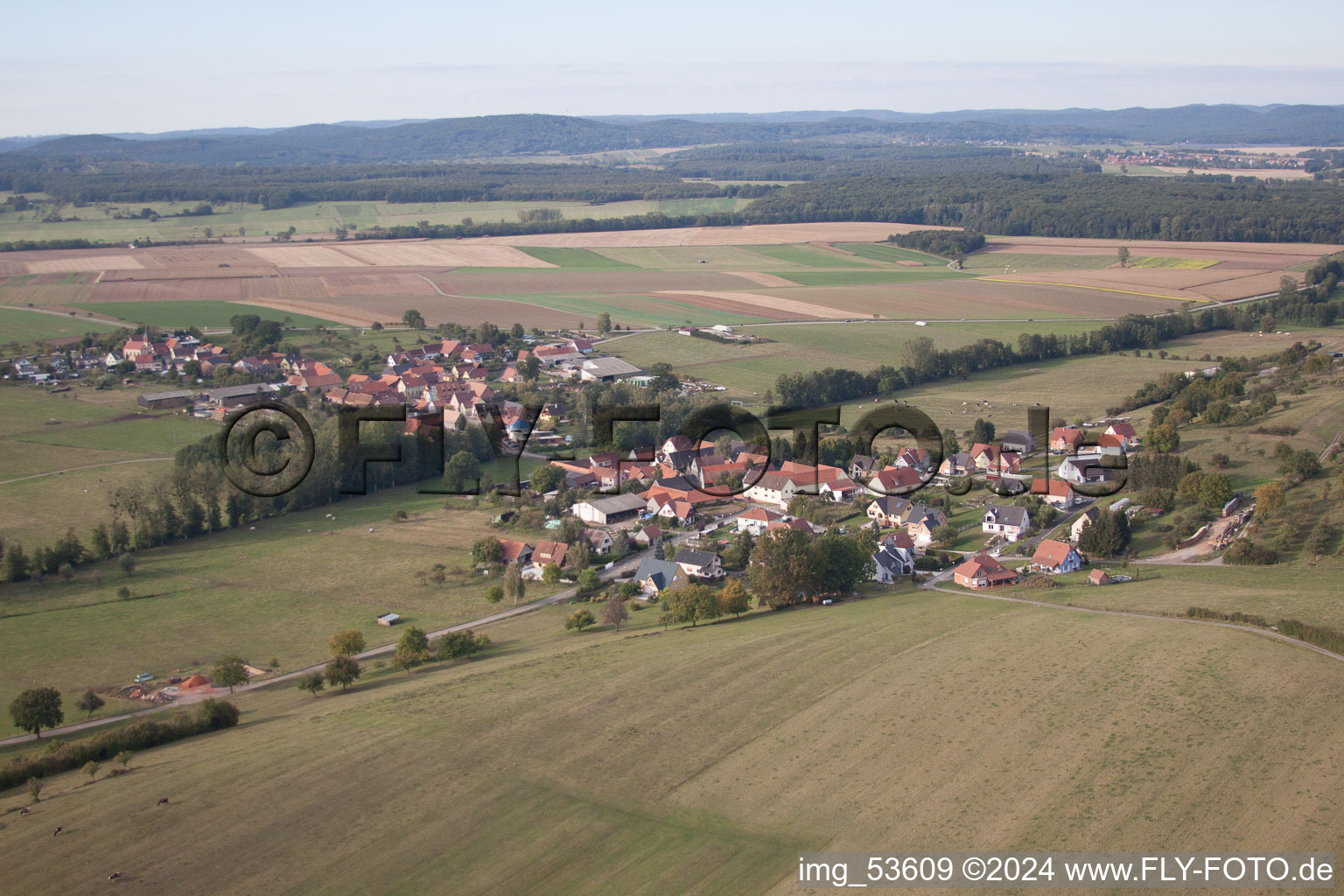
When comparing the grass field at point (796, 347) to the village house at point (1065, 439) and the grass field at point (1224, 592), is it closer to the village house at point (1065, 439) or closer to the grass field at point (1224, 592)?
the village house at point (1065, 439)

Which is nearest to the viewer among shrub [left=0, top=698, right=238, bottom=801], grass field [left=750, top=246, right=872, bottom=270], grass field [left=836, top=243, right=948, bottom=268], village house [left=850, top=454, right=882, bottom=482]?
shrub [left=0, top=698, right=238, bottom=801]

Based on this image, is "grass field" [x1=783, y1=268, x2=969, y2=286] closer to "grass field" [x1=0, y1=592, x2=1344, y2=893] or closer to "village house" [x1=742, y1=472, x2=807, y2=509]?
"village house" [x1=742, y1=472, x2=807, y2=509]

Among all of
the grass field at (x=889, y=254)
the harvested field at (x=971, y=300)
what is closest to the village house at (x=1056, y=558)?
the harvested field at (x=971, y=300)

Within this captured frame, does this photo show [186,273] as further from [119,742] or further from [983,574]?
[983,574]

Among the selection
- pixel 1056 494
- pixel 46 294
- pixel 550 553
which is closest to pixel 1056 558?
pixel 1056 494

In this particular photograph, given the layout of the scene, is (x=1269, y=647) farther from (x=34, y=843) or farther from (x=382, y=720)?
(x=34, y=843)

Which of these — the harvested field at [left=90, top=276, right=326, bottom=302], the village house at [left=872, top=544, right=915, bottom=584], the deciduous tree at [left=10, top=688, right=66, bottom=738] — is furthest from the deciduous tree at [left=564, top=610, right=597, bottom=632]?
the harvested field at [left=90, top=276, right=326, bottom=302]
